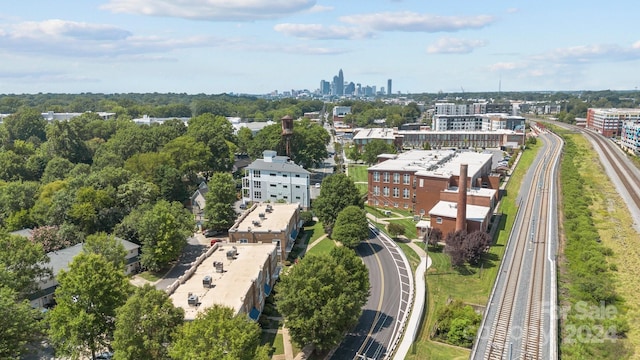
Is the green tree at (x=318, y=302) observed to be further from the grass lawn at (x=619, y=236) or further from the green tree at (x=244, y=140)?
the green tree at (x=244, y=140)

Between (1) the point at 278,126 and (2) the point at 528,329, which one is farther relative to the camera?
(1) the point at 278,126

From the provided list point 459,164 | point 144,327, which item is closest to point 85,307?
point 144,327

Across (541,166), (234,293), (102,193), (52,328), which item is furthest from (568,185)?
(52,328)

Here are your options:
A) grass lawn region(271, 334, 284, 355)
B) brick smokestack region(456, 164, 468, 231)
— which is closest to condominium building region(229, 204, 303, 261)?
grass lawn region(271, 334, 284, 355)

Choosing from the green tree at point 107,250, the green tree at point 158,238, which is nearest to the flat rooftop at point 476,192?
the green tree at point 158,238

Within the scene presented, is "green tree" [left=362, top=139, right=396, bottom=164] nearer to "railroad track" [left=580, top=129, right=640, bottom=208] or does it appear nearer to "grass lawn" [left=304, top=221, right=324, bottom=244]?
"grass lawn" [left=304, top=221, right=324, bottom=244]

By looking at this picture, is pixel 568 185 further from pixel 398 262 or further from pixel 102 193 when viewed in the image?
pixel 102 193

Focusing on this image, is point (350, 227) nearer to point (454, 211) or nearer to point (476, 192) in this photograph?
point (454, 211)
